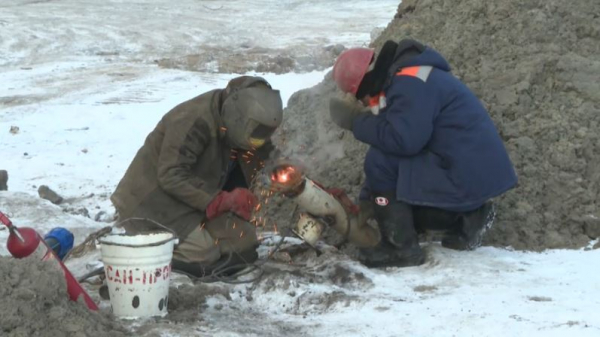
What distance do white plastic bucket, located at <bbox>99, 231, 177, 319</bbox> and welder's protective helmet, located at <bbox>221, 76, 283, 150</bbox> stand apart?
864 mm

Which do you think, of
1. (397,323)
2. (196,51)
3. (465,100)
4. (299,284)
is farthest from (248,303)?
(196,51)

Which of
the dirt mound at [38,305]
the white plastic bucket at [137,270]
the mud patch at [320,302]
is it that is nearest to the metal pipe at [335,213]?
the mud patch at [320,302]

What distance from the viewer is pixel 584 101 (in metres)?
5.94

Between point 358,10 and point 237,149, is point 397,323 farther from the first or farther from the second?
point 358,10

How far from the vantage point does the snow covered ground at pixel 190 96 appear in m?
4.11

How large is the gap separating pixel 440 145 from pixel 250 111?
1.04 metres

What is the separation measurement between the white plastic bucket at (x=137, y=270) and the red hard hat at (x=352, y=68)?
1400mm

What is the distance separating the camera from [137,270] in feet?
12.9

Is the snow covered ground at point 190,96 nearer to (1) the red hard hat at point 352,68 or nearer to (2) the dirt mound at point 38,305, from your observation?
(2) the dirt mound at point 38,305

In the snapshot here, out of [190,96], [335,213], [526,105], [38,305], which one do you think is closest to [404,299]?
[335,213]

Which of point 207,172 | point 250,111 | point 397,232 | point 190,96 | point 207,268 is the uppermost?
point 250,111

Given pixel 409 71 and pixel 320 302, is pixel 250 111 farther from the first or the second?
pixel 320 302

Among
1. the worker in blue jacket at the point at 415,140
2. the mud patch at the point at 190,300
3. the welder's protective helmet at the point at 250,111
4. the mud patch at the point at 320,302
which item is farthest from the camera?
the worker in blue jacket at the point at 415,140

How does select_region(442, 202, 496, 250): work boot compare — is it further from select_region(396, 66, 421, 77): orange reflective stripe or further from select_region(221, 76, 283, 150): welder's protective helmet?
select_region(221, 76, 283, 150): welder's protective helmet
